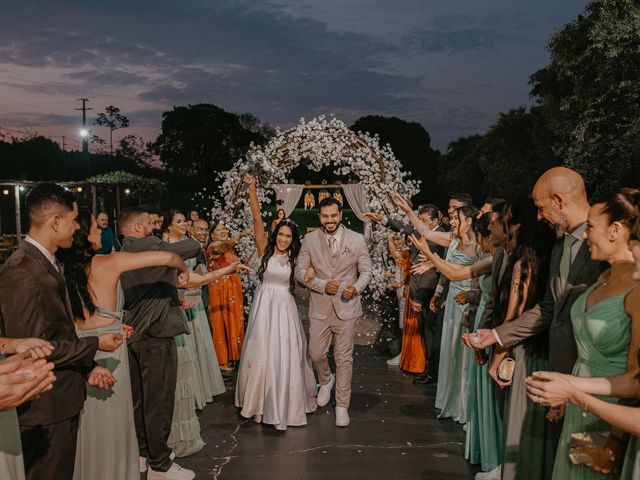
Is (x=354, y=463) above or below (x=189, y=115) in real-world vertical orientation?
below

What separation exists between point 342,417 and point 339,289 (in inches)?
50.1

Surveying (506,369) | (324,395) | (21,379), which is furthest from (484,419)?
(21,379)

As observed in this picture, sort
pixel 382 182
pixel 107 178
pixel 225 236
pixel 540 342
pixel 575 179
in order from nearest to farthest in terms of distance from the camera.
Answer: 1. pixel 575 179
2. pixel 540 342
3. pixel 225 236
4. pixel 382 182
5. pixel 107 178

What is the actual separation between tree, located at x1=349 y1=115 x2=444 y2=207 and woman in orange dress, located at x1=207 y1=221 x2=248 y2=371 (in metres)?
36.1

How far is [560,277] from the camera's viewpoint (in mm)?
3586

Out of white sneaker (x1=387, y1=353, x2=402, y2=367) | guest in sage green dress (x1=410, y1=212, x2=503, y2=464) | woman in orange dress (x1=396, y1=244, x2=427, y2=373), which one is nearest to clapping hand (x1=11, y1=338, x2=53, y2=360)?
guest in sage green dress (x1=410, y1=212, x2=503, y2=464)

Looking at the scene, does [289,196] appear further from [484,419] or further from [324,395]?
[484,419]

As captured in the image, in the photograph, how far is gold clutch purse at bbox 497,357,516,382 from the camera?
13.2ft

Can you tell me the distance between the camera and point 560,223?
369cm

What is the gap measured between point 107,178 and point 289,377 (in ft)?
72.2

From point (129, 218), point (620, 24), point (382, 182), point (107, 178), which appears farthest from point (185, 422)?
point (107, 178)

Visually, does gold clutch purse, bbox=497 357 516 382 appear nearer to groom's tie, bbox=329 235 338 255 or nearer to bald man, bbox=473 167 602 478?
bald man, bbox=473 167 602 478

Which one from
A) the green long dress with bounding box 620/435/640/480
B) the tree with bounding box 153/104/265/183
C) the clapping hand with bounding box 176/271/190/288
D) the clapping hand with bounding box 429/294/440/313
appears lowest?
the clapping hand with bounding box 429/294/440/313

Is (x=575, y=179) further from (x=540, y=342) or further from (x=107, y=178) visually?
(x=107, y=178)
